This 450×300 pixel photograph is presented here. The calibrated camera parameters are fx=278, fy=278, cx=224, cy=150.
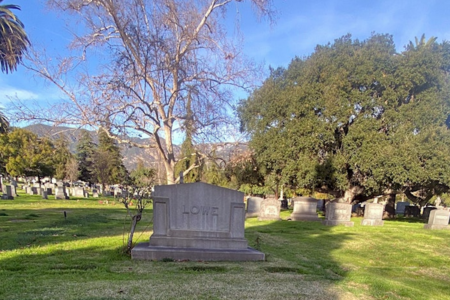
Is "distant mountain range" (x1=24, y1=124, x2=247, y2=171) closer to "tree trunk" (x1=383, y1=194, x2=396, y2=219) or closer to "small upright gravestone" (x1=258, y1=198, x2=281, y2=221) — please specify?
"small upright gravestone" (x1=258, y1=198, x2=281, y2=221)

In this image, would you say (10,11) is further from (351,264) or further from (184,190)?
(351,264)

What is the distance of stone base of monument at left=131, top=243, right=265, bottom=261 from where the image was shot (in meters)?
5.35

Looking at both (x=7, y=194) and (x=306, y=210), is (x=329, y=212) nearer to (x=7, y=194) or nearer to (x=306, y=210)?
(x=306, y=210)

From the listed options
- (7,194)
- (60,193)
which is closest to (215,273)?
(7,194)

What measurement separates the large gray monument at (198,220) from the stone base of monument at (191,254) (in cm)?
2

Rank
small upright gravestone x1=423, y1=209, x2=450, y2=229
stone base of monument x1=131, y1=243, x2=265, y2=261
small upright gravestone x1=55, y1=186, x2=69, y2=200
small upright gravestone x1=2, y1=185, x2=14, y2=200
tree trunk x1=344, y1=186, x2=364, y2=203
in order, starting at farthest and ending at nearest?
small upright gravestone x1=55, y1=186, x2=69, y2=200
small upright gravestone x1=2, y1=185, x2=14, y2=200
tree trunk x1=344, y1=186, x2=364, y2=203
small upright gravestone x1=423, y1=209, x2=450, y2=229
stone base of monument x1=131, y1=243, x2=265, y2=261

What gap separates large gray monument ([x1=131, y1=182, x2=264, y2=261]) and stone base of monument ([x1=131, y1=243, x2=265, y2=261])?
2cm

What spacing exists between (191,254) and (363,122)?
618 inches

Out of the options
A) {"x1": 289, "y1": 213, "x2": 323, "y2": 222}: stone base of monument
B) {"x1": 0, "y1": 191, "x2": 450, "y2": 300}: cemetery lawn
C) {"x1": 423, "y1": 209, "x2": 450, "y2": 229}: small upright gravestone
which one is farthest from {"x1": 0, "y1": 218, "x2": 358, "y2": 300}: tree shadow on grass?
{"x1": 423, "y1": 209, "x2": 450, "y2": 229}: small upright gravestone

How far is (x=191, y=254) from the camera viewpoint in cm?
553

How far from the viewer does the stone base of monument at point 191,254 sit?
5.35m

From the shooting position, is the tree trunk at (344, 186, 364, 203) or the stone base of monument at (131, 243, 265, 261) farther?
the tree trunk at (344, 186, 364, 203)

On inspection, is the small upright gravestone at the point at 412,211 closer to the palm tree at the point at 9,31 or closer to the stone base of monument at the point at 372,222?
the stone base of monument at the point at 372,222

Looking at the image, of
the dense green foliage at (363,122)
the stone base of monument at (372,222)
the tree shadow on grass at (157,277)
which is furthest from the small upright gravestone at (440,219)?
the tree shadow on grass at (157,277)
